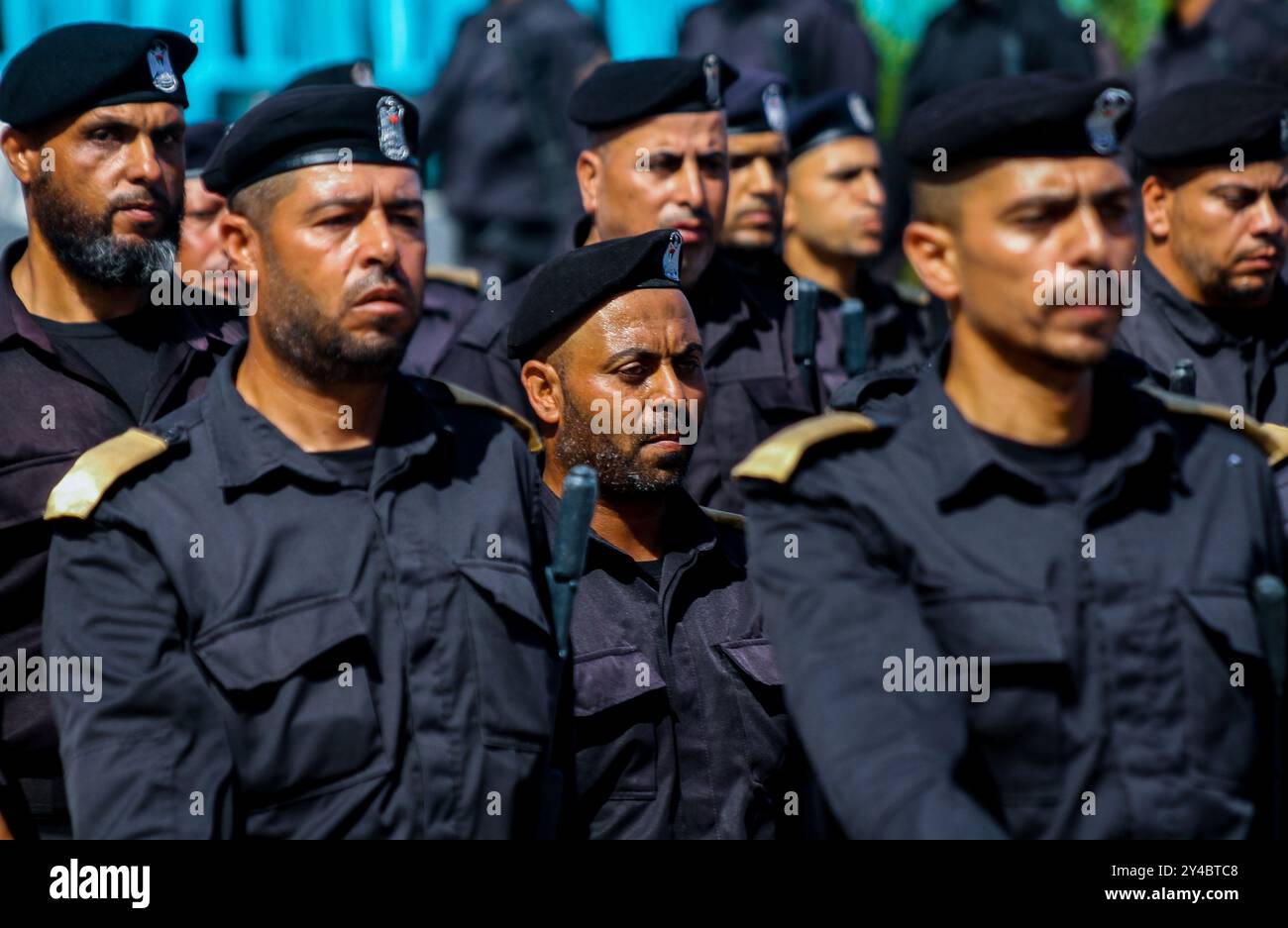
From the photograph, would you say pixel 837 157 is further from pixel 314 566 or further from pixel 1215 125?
pixel 314 566

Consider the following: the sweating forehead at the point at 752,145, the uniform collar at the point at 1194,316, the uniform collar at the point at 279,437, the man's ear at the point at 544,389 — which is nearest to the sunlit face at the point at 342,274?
the uniform collar at the point at 279,437

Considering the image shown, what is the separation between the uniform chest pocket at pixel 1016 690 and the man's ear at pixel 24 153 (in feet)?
10.7

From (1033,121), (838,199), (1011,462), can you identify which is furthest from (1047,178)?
(838,199)

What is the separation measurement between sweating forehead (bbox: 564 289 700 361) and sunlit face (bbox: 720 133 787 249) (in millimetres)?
2768

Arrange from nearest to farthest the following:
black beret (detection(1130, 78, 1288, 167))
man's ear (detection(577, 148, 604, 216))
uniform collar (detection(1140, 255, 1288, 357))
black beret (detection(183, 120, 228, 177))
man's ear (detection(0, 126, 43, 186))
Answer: man's ear (detection(0, 126, 43, 186)), uniform collar (detection(1140, 255, 1288, 357)), black beret (detection(1130, 78, 1288, 167)), man's ear (detection(577, 148, 604, 216)), black beret (detection(183, 120, 228, 177))

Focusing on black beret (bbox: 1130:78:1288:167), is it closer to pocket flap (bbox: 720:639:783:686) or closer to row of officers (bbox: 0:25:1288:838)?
row of officers (bbox: 0:25:1288:838)

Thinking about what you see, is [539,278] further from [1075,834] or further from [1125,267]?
[1075,834]

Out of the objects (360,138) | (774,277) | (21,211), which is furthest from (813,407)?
(21,211)

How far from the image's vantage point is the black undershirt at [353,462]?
14.6 feet

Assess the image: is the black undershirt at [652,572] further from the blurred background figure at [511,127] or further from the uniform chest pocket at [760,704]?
the blurred background figure at [511,127]

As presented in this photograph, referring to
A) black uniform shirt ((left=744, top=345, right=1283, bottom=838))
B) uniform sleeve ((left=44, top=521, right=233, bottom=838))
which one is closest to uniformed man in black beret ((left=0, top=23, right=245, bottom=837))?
uniform sleeve ((left=44, top=521, right=233, bottom=838))

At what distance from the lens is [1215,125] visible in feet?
22.3

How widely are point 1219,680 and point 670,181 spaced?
3.78 metres

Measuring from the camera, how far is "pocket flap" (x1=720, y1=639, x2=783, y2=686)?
16.7 ft
